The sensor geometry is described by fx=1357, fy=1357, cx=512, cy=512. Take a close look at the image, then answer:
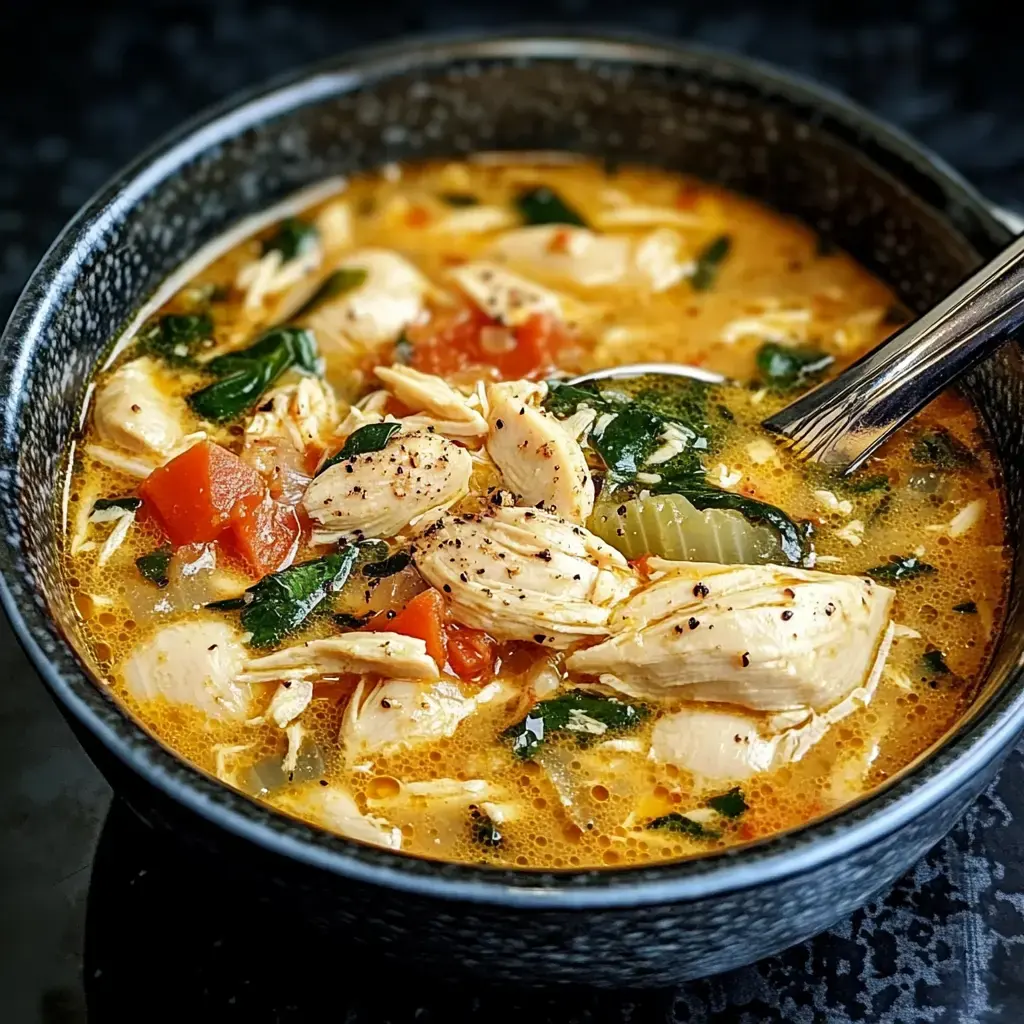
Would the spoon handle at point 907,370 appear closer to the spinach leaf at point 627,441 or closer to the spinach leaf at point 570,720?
the spinach leaf at point 627,441

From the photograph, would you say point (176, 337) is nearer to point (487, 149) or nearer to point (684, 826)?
point (487, 149)

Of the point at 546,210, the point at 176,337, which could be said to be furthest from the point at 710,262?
the point at 176,337

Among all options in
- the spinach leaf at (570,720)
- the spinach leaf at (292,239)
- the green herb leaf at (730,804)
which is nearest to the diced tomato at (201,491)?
the spinach leaf at (570,720)

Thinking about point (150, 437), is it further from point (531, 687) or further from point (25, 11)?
point (25, 11)

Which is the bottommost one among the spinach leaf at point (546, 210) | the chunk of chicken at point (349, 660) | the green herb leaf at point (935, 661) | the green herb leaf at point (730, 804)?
the green herb leaf at point (730, 804)

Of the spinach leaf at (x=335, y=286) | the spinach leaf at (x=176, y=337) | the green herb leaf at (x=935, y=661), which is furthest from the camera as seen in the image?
the spinach leaf at (x=335, y=286)
